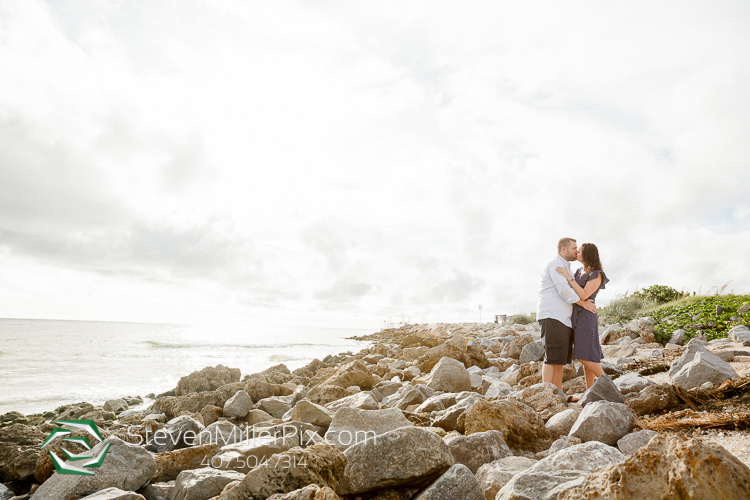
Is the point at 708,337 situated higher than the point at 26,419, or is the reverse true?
the point at 708,337

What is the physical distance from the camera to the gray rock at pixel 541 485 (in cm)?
195

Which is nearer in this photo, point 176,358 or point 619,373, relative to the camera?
point 619,373

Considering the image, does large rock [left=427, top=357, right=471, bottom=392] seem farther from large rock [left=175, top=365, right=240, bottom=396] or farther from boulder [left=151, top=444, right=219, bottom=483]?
large rock [left=175, top=365, right=240, bottom=396]

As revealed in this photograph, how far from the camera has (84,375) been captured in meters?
12.9

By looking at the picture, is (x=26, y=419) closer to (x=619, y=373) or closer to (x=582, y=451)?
(x=582, y=451)

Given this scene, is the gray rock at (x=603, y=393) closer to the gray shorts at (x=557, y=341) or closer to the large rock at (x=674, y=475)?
the gray shorts at (x=557, y=341)

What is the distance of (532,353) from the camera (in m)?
8.37

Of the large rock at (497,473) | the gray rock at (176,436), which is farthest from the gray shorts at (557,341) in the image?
the gray rock at (176,436)

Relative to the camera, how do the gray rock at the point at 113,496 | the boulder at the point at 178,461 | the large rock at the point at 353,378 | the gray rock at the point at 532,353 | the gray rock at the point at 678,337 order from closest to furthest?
the gray rock at the point at 113,496 < the boulder at the point at 178,461 < the large rock at the point at 353,378 < the gray rock at the point at 532,353 < the gray rock at the point at 678,337

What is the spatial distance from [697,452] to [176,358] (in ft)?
70.0

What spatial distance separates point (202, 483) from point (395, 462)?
4.71 feet

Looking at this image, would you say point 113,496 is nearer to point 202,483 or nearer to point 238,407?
point 202,483

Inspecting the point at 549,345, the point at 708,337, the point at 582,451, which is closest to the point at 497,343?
the point at 708,337

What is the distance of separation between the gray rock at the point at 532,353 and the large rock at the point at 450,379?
94.4 inches
